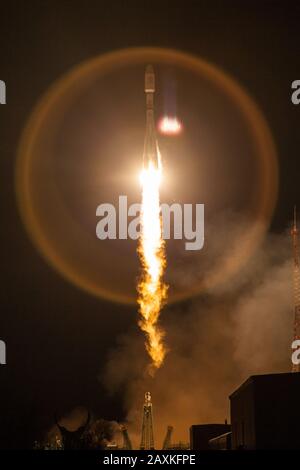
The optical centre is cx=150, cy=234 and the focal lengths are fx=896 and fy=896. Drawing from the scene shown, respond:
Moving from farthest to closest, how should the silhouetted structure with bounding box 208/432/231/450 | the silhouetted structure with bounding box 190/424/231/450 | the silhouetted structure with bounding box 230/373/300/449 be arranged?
the silhouetted structure with bounding box 190/424/231/450 → the silhouetted structure with bounding box 208/432/231/450 → the silhouetted structure with bounding box 230/373/300/449

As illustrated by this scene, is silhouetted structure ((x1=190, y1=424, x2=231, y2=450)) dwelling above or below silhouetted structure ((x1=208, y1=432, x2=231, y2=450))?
above

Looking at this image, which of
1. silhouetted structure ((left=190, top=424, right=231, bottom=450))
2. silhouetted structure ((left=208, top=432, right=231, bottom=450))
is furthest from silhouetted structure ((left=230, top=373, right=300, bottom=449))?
silhouetted structure ((left=190, top=424, right=231, bottom=450))

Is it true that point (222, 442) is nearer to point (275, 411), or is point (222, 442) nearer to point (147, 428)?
point (147, 428)

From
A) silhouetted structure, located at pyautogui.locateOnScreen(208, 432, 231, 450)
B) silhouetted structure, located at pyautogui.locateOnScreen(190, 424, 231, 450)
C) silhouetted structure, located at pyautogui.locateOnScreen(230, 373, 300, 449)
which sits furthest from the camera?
silhouetted structure, located at pyautogui.locateOnScreen(190, 424, 231, 450)

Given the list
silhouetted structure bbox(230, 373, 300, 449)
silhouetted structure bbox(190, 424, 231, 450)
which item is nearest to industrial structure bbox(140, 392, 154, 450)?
silhouetted structure bbox(190, 424, 231, 450)

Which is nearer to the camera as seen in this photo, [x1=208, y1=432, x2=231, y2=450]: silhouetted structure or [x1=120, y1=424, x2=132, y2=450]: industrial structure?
[x1=208, y1=432, x2=231, y2=450]: silhouetted structure

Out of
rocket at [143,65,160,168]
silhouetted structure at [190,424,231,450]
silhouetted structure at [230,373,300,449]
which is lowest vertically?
silhouetted structure at [230,373,300,449]

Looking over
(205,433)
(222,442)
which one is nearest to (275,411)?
(222,442)

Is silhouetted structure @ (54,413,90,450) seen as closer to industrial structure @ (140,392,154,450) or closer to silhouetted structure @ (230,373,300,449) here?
industrial structure @ (140,392,154,450)
